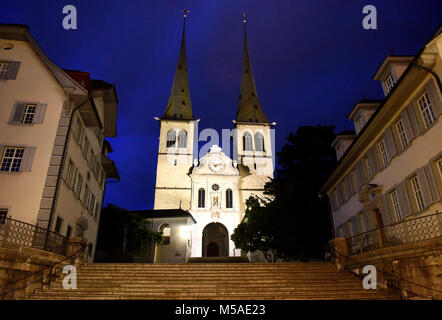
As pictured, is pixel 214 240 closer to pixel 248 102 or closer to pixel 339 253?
pixel 248 102

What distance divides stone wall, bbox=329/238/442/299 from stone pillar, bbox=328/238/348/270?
1641 millimetres

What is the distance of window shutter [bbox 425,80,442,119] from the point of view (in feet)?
37.7

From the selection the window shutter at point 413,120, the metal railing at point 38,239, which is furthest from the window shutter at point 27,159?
the window shutter at point 413,120

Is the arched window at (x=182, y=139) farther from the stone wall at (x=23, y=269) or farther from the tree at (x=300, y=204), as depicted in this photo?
the stone wall at (x=23, y=269)

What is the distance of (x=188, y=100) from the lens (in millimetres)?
66875

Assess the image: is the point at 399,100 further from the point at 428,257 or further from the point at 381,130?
the point at 428,257

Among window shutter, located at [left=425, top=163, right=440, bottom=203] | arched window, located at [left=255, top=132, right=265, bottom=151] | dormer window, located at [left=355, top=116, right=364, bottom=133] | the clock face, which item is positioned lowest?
window shutter, located at [left=425, top=163, right=440, bottom=203]

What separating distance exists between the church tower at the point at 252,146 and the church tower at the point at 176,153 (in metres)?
8.61

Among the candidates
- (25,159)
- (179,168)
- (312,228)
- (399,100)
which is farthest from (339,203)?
(179,168)

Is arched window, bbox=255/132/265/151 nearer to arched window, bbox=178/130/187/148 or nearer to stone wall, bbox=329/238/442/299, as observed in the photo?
arched window, bbox=178/130/187/148

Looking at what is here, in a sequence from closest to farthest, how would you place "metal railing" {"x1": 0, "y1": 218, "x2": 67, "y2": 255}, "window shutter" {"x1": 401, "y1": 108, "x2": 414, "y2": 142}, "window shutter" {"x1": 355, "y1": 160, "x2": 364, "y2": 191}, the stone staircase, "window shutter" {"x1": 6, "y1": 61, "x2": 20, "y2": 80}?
the stone staircase, "metal railing" {"x1": 0, "y1": 218, "x2": 67, "y2": 255}, "window shutter" {"x1": 401, "y1": 108, "x2": 414, "y2": 142}, "window shutter" {"x1": 6, "y1": 61, "x2": 20, "y2": 80}, "window shutter" {"x1": 355, "y1": 160, "x2": 364, "y2": 191}

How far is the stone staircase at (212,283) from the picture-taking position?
11.4 meters

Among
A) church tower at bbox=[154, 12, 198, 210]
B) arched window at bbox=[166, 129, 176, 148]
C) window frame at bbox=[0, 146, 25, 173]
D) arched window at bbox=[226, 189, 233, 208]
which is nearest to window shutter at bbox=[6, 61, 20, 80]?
window frame at bbox=[0, 146, 25, 173]

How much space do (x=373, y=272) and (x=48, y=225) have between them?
563 inches
